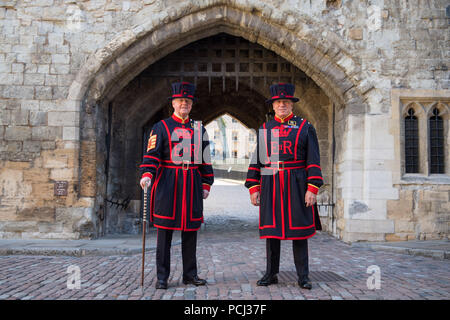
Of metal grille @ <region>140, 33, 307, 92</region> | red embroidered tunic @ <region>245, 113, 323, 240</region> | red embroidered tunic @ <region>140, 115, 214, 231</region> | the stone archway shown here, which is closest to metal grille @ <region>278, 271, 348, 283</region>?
red embroidered tunic @ <region>245, 113, 323, 240</region>

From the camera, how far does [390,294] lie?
359cm

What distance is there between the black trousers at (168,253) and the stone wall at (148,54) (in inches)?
141

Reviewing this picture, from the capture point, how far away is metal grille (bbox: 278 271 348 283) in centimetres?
414

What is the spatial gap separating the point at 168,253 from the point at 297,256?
1.23 meters

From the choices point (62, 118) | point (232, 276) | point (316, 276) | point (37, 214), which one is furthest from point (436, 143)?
point (37, 214)

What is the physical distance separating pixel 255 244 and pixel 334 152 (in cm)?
268

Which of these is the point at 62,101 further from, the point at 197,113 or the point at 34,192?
the point at 197,113

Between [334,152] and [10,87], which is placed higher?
[10,87]

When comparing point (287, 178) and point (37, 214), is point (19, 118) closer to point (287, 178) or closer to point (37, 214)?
point (37, 214)

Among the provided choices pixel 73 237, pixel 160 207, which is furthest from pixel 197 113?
pixel 160 207

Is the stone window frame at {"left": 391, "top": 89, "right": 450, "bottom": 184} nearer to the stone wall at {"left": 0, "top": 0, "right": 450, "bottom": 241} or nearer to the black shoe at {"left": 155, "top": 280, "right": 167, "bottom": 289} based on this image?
the stone wall at {"left": 0, "top": 0, "right": 450, "bottom": 241}

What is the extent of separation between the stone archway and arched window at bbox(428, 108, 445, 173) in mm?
1414

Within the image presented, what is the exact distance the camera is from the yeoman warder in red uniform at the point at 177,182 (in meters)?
3.83

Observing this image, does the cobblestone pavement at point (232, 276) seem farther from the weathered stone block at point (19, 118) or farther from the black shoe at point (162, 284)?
the weathered stone block at point (19, 118)
